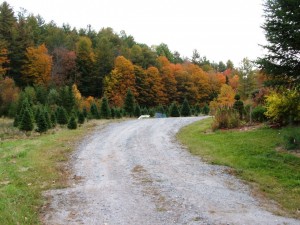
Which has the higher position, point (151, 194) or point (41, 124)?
point (41, 124)

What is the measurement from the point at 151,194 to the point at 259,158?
5109 millimetres

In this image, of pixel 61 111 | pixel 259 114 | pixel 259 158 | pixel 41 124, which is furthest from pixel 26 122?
pixel 259 158

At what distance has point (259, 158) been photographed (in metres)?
11.8

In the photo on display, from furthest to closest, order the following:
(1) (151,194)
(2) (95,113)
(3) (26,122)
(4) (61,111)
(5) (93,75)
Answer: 1. (5) (93,75)
2. (2) (95,113)
3. (4) (61,111)
4. (3) (26,122)
5. (1) (151,194)

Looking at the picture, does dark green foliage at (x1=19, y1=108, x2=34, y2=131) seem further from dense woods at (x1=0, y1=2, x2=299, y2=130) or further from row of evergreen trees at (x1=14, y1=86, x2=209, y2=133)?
dense woods at (x1=0, y1=2, x2=299, y2=130)

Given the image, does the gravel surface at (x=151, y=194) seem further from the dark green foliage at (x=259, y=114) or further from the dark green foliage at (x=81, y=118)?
the dark green foliage at (x=81, y=118)

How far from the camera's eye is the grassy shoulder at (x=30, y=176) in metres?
6.81

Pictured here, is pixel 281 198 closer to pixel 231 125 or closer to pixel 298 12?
pixel 298 12

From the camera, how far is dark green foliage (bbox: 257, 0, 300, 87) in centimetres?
1260

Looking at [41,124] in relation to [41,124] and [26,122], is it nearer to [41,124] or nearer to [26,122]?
[41,124]

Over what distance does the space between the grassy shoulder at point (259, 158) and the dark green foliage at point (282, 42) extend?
105 inches

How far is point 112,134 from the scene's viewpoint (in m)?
20.1

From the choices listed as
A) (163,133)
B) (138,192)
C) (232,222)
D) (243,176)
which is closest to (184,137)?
(163,133)

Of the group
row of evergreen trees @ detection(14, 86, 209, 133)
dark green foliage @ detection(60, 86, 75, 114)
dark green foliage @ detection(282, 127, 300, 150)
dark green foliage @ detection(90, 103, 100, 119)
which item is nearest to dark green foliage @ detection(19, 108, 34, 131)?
row of evergreen trees @ detection(14, 86, 209, 133)
